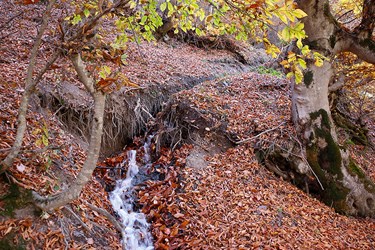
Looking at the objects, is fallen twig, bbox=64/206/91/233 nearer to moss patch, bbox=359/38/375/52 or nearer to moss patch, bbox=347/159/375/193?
moss patch, bbox=347/159/375/193

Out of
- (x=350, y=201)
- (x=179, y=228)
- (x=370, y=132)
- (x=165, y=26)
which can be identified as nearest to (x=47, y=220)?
(x=179, y=228)

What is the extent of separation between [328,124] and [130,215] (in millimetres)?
4365

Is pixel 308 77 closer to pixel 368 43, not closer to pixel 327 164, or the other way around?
pixel 368 43

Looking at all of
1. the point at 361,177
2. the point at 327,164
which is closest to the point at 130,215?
the point at 327,164

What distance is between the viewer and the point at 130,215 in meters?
5.21

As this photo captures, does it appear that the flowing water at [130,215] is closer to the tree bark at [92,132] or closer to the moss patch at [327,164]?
the tree bark at [92,132]

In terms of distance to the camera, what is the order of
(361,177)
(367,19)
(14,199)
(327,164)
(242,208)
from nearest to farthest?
1. (14,199)
2. (242,208)
3. (367,19)
4. (327,164)
5. (361,177)

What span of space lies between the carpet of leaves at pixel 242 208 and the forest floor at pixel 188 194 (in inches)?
0.7

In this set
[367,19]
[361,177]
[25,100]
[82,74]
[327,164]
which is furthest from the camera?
[361,177]

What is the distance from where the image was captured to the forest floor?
10.8ft

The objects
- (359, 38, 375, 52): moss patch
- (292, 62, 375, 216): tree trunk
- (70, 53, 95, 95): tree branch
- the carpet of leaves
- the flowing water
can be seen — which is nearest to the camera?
(70, 53, 95, 95): tree branch

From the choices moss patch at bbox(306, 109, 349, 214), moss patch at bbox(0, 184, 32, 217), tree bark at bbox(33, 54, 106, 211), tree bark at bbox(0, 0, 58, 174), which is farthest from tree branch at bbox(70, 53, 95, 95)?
moss patch at bbox(306, 109, 349, 214)

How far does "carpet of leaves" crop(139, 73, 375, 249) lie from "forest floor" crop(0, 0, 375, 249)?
18 mm

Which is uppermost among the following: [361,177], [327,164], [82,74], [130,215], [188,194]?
[82,74]
